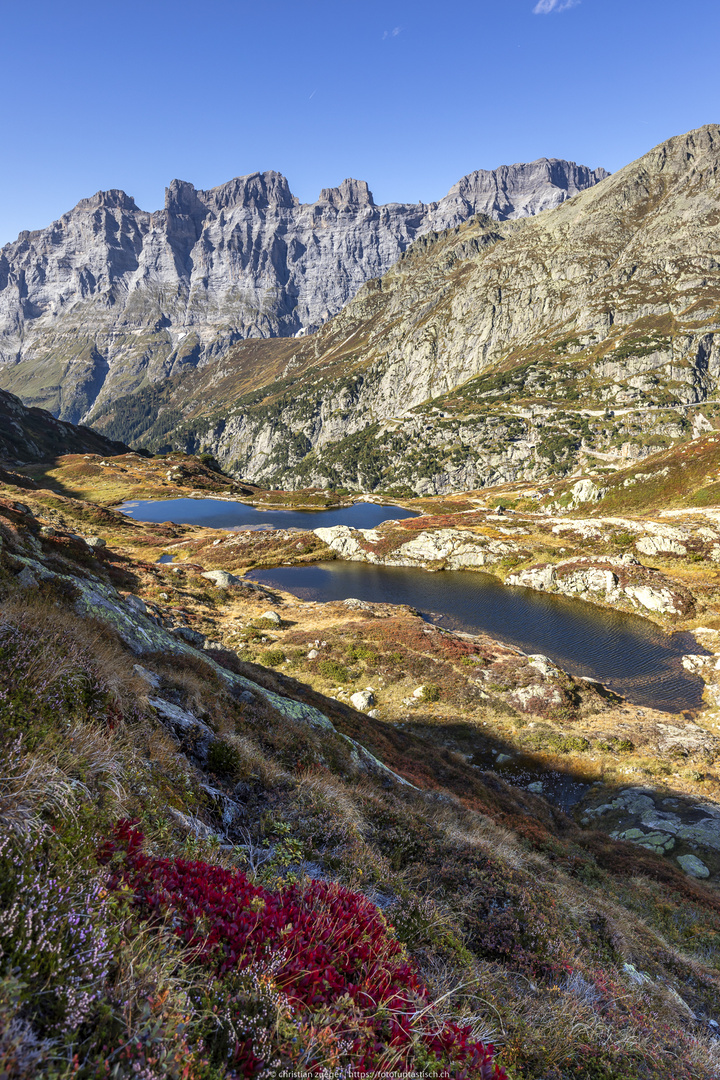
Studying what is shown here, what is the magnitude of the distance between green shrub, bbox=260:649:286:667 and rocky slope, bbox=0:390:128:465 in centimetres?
10934

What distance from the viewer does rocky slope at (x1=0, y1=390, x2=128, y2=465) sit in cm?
11553

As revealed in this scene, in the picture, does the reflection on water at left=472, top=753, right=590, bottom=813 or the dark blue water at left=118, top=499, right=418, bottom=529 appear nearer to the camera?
the reflection on water at left=472, top=753, right=590, bottom=813

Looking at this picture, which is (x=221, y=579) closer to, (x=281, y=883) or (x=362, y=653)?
(x=362, y=653)

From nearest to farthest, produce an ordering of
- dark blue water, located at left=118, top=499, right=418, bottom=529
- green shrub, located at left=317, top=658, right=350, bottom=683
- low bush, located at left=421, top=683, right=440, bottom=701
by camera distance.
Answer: low bush, located at left=421, top=683, right=440, bottom=701
green shrub, located at left=317, top=658, right=350, bottom=683
dark blue water, located at left=118, top=499, right=418, bottom=529

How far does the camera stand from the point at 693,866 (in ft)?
49.3

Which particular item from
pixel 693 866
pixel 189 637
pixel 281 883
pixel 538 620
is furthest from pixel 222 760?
pixel 538 620

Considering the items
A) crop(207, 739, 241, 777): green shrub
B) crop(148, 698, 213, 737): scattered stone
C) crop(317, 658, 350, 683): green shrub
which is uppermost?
crop(148, 698, 213, 737): scattered stone

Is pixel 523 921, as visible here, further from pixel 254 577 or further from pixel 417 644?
pixel 254 577

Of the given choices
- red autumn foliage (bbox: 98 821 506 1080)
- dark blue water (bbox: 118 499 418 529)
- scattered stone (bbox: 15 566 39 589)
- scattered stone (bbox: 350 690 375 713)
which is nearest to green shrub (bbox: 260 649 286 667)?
scattered stone (bbox: 350 690 375 713)

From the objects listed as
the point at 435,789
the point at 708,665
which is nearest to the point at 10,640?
the point at 435,789

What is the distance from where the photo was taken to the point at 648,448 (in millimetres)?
135125

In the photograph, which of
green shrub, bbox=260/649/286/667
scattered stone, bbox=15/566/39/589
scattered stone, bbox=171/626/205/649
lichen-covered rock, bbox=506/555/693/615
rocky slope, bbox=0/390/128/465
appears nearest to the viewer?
scattered stone, bbox=15/566/39/589

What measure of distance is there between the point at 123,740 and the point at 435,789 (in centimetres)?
1208

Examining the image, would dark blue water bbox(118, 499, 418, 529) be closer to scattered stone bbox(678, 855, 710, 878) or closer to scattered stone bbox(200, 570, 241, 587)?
scattered stone bbox(200, 570, 241, 587)
